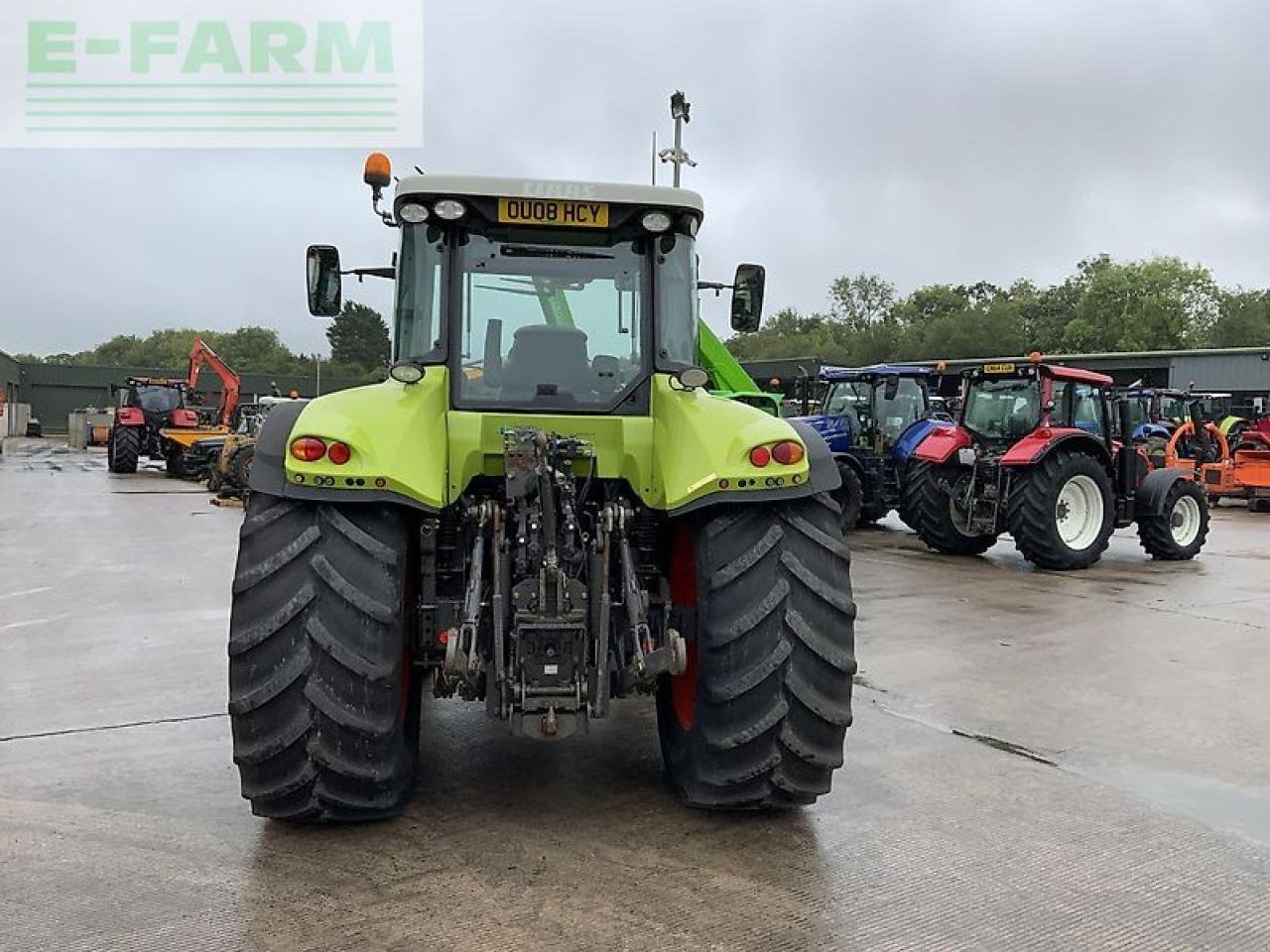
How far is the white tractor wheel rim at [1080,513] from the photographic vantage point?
37.4 feet

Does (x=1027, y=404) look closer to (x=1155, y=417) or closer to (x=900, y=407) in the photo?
(x=900, y=407)

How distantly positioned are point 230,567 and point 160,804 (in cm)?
655

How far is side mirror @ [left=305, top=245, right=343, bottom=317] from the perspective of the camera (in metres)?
5.03

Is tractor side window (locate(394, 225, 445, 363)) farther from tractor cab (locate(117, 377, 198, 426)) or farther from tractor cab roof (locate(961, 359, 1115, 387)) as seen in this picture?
tractor cab (locate(117, 377, 198, 426))

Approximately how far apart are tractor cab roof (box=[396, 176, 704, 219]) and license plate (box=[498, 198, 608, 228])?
0.03 metres

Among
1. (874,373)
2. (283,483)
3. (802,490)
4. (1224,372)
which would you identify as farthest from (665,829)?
(1224,372)

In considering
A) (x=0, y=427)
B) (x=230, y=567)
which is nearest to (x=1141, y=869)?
(x=230, y=567)

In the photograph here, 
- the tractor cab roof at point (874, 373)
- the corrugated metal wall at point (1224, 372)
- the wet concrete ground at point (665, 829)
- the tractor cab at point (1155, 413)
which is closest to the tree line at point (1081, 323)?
the corrugated metal wall at point (1224, 372)

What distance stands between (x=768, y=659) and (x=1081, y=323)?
64.1 m

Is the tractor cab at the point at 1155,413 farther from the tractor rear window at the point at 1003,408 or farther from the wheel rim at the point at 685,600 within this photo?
the wheel rim at the point at 685,600

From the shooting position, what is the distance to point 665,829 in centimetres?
376

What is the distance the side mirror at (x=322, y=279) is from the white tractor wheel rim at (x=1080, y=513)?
8682 millimetres

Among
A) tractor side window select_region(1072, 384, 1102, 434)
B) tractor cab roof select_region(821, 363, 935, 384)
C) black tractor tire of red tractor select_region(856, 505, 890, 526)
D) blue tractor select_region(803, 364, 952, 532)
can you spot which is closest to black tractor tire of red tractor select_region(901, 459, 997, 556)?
blue tractor select_region(803, 364, 952, 532)

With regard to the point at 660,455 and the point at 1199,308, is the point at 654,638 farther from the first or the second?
the point at 1199,308
